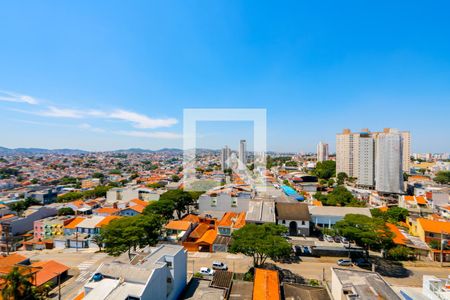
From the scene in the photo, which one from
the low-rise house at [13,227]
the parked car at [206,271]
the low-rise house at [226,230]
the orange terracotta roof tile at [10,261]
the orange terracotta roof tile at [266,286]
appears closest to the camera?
the orange terracotta roof tile at [266,286]

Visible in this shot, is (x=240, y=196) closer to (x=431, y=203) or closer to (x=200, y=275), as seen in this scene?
(x=200, y=275)

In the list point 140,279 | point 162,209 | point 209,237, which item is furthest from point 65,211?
point 140,279

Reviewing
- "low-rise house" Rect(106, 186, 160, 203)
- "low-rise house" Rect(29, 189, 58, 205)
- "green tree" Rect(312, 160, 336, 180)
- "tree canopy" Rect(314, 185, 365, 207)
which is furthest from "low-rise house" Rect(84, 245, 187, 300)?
"green tree" Rect(312, 160, 336, 180)

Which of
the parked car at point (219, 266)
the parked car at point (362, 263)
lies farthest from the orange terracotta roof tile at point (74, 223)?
the parked car at point (362, 263)

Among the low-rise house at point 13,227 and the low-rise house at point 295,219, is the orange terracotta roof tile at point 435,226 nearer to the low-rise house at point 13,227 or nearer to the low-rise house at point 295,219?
the low-rise house at point 295,219

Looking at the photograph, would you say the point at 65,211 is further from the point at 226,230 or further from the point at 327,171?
the point at 327,171

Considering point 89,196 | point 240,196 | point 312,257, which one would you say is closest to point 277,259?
point 312,257
